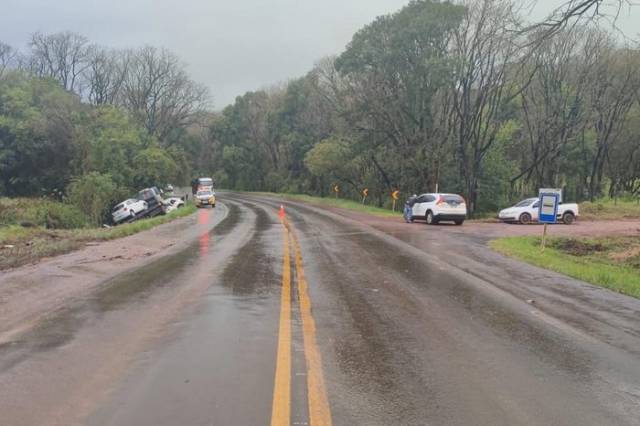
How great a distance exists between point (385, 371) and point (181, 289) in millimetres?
4907

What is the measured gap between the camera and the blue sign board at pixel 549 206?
49.5 feet

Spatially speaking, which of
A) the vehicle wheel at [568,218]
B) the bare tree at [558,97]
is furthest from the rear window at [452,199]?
the bare tree at [558,97]

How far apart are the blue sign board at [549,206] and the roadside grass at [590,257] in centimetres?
101

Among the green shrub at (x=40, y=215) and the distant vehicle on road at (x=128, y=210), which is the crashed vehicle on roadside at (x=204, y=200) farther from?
the green shrub at (x=40, y=215)

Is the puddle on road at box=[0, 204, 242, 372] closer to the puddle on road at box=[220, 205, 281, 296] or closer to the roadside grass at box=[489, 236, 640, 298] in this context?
the puddle on road at box=[220, 205, 281, 296]

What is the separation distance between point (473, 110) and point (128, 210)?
26.4 m

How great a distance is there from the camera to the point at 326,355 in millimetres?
5309

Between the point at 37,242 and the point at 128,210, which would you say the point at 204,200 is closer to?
the point at 128,210

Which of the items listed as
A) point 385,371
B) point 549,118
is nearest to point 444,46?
point 549,118

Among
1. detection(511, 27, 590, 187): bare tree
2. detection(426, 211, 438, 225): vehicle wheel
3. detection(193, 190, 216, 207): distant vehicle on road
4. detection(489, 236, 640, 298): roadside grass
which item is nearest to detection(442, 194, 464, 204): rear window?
detection(426, 211, 438, 225): vehicle wheel

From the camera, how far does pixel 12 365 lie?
495 cm

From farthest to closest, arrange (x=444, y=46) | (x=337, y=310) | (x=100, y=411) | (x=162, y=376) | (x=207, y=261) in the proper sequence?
(x=444, y=46) < (x=207, y=261) < (x=337, y=310) < (x=162, y=376) < (x=100, y=411)

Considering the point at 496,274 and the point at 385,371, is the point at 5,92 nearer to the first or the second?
the point at 496,274

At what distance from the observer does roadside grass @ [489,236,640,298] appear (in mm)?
10430
